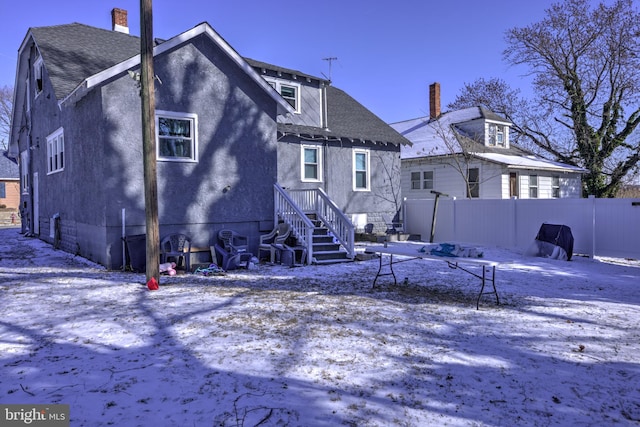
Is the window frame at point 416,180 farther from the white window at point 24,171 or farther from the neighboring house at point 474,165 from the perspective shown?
the white window at point 24,171

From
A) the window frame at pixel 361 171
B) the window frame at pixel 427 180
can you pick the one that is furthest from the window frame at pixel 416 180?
the window frame at pixel 361 171

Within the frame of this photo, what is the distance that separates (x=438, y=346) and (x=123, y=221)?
765 cm

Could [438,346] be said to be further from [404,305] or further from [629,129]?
[629,129]

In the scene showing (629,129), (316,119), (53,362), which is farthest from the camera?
(629,129)

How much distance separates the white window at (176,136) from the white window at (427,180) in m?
14.0

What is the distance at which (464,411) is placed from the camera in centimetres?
325

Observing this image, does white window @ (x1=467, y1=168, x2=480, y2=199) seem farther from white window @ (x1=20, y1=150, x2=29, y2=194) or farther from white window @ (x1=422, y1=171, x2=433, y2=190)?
white window @ (x1=20, y1=150, x2=29, y2=194)

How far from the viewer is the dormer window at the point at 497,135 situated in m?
22.8

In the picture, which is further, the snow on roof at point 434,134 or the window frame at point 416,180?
the window frame at point 416,180

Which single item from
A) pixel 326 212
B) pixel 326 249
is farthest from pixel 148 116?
pixel 326 212

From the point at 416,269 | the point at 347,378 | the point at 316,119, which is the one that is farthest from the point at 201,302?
the point at 316,119

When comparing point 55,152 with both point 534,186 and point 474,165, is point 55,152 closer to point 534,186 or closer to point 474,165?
point 474,165

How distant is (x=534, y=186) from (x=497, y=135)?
12.3ft

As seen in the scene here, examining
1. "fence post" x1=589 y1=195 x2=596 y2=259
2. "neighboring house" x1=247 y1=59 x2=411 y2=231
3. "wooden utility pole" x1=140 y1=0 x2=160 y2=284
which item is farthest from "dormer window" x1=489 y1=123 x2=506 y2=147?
"wooden utility pole" x1=140 y1=0 x2=160 y2=284
